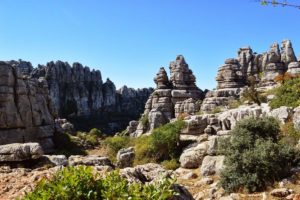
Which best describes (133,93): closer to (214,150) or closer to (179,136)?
(179,136)

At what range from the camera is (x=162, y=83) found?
138 ft

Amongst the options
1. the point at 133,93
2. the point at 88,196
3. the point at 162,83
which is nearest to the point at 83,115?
the point at 133,93

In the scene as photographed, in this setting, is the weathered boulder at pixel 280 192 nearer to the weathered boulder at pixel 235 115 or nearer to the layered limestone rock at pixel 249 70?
the weathered boulder at pixel 235 115

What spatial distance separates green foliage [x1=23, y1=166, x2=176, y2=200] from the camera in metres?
3.84

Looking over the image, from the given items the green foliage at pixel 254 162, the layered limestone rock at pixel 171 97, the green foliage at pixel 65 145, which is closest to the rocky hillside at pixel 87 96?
the layered limestone rock at pixel 171 97

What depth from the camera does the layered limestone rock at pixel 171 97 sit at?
37.0 m

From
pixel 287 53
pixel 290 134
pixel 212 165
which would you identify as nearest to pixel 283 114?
pixel 290 134

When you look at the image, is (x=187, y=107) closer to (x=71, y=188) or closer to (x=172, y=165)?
(x=172, y=165)

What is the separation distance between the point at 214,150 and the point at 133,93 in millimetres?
74240

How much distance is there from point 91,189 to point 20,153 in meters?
7.29

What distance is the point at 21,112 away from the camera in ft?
87.5

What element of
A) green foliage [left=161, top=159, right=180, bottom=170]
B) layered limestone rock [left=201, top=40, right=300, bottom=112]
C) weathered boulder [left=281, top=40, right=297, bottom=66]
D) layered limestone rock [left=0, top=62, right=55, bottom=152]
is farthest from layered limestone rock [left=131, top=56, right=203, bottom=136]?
green foliage [left=161, top=159, right=180, bottom=170]

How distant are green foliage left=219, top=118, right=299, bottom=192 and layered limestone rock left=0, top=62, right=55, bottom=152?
18211 millimetres

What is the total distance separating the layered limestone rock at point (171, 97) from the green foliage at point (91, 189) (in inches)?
1260
